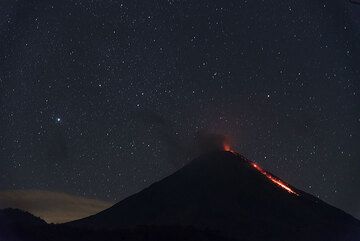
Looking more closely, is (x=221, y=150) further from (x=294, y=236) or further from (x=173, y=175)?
(x=294, y=236)

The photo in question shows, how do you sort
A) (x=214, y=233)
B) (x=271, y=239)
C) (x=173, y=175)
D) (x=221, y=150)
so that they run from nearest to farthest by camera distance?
(x=214, y=233), (x=271, y=239), (x=173, y=175), (x=221, y=150)

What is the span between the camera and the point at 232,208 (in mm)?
85000

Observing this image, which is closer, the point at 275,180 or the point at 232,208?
Answer: the point at 232,208

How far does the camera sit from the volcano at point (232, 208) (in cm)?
7656

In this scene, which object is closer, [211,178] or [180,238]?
[180,238]

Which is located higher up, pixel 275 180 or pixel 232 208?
pixel 275 180

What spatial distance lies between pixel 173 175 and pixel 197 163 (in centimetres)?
695

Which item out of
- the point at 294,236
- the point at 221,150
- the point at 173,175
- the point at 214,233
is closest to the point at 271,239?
the point at 294,236

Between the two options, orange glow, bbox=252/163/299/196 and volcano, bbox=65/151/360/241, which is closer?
volcano, bbox=65/151/360/241

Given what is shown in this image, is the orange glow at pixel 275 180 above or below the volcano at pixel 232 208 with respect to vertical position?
above

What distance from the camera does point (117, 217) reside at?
8738 cm

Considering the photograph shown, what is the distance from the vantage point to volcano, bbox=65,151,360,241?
3014 inches

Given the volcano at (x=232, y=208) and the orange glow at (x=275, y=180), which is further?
the orange glow at (x=275, y=180)

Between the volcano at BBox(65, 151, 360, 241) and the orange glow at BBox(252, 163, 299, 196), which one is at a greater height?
the orange glow at BBox(252, 163, 299, 196)
